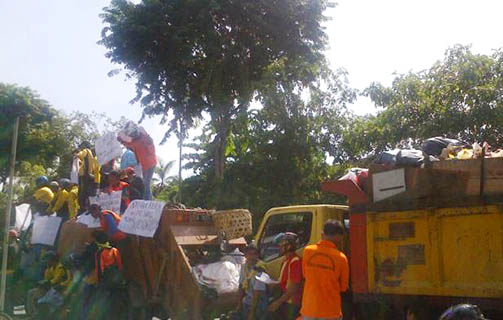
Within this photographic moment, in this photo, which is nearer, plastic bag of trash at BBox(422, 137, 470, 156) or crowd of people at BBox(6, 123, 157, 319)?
plastic bag of trash at BBox(422, 137, 470, 156)

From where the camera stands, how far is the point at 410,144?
1400 centimetres

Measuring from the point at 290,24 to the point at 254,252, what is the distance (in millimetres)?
13640

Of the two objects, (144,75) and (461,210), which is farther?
(144,75)

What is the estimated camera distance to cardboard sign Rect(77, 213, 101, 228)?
7.28 metres

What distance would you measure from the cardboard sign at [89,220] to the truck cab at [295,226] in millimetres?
2152

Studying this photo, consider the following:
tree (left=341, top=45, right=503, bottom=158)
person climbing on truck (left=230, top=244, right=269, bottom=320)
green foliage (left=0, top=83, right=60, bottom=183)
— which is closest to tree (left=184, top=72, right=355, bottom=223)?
tree (left=341, top=45, right=503, bottom=158)

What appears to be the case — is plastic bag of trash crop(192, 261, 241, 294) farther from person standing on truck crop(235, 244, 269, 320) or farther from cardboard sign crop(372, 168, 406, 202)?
cardboard sign crop(372, 168, 406, 202)

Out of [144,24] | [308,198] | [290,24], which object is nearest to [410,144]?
[308,198]

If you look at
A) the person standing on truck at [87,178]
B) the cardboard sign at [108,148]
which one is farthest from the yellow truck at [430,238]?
the person standing on truck at [87,178]

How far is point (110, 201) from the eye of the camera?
739 centimetres

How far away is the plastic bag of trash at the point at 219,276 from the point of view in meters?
6.74

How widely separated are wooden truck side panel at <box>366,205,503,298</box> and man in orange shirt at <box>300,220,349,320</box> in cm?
47

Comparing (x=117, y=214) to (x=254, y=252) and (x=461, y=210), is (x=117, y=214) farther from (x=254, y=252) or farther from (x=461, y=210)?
(x=461, y=210)

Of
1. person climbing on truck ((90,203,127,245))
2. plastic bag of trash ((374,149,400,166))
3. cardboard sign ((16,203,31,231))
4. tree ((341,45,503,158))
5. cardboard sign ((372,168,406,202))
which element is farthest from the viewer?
tree ((341,45,503,158))
